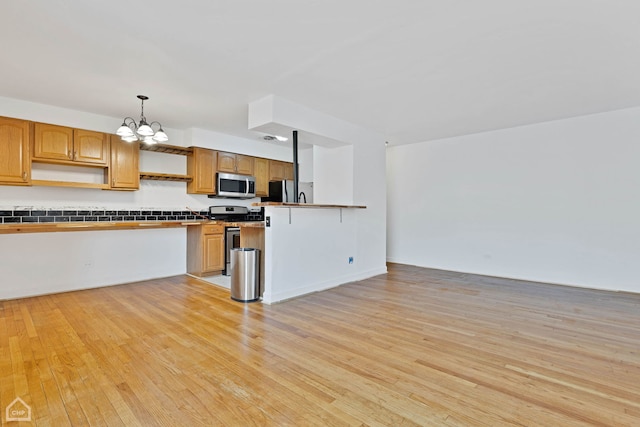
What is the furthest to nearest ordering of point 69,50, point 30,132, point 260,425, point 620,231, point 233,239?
1. point 233,239
2. point 620,231
3. point 30,132
4. point 69,50
5. point 260,425

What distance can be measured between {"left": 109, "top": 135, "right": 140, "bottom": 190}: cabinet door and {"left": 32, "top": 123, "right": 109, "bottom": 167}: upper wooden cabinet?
0.10m

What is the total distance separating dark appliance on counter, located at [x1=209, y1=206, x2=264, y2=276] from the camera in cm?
538

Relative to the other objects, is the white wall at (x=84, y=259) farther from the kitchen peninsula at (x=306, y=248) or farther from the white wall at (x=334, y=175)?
the white wall at (x=334, y=175)

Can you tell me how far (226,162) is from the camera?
5.76 meters

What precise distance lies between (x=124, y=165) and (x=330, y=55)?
3.62m

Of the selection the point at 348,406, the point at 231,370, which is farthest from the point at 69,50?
the point at 348,406

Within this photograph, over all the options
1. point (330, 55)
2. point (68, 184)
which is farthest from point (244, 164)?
point (330, 55)

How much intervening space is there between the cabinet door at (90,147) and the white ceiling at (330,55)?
14.9 inches

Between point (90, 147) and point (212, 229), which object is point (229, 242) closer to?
point (212, 229)

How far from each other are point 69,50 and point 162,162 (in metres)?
2.69

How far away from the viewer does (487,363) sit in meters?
2.27

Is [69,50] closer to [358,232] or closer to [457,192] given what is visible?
[358,232]

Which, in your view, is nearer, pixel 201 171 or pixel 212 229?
pixel 212 229

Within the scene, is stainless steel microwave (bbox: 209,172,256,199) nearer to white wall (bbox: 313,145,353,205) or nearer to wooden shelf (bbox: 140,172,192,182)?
wooden shelf (bbox: 140,172,192,182)
